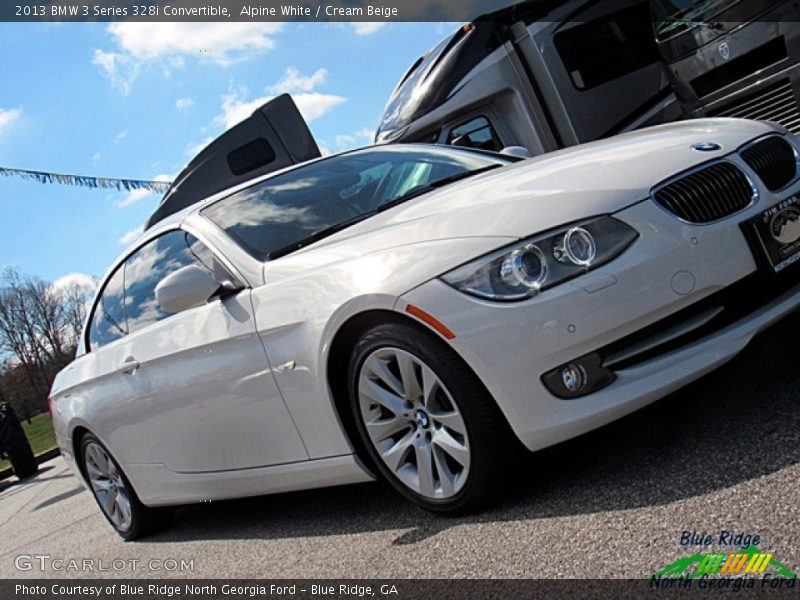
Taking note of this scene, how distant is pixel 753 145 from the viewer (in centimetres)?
348

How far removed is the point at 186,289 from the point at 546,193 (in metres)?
1.62

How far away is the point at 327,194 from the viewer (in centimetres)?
440

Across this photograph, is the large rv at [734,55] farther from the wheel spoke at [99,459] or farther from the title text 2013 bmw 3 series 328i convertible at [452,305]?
the wheel spoke at [99,459]

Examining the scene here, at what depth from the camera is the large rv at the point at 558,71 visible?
33.5 ft

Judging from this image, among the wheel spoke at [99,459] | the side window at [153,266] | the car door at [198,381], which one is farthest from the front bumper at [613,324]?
the wheel spoke at [99,459]

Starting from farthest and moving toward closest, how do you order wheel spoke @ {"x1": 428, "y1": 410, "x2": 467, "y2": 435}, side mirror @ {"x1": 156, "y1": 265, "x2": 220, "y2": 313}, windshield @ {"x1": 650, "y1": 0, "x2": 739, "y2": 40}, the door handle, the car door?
1. windshield @ {"x1": 650, "y1": 0, "x2": 739, "y2": 40}
2. the door handle
3. side mirror @ {"x1": 156, "y1": 265, "x2": 220, "y2": 313}
4. the car door
5. wheel spoke @ {"x1": 428, "y1": 410, "x2": 467, "y2": 435}

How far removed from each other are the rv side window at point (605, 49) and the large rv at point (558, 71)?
0.04ft

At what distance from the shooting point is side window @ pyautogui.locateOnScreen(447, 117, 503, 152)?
10742 millimetres

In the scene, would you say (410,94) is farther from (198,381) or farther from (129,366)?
(198,381)

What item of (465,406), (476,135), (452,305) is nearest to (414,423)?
(465,406)

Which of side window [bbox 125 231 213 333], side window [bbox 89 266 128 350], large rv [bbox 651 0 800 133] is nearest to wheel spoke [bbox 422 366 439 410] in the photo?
side window [bbox 125 231 213 333]

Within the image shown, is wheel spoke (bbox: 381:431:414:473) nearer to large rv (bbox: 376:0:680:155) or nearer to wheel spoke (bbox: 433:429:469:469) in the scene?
wheel spoke (bbox: 433:429:469:469)

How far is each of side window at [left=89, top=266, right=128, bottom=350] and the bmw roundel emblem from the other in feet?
10.00

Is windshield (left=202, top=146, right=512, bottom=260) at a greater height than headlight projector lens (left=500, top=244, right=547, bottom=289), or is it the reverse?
windshield (left=202, top=146, right=512, bottom=260)
